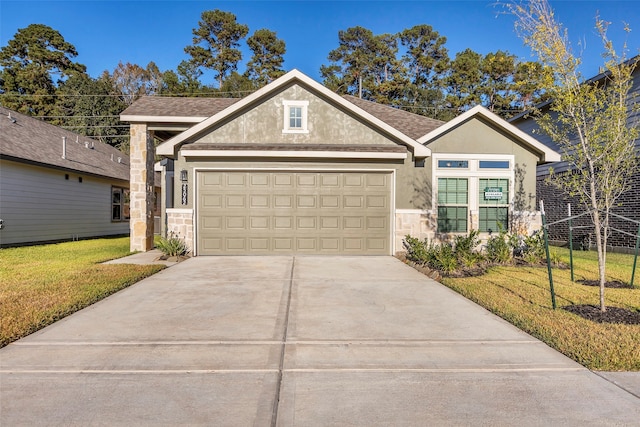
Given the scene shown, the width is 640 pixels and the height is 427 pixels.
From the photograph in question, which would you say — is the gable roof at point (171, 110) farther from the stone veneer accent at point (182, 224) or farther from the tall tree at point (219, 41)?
the tall tree at point (219, 41)

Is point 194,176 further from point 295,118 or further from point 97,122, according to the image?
point 97,122

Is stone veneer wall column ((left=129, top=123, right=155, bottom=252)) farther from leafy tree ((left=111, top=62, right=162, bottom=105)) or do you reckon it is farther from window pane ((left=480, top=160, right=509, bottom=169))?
leafy tree ((left=111, top=62, right=162, bottom=105))

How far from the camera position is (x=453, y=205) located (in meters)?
11.9

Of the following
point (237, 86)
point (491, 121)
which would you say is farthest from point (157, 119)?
point (237, 86)

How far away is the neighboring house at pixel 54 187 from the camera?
13.2 m

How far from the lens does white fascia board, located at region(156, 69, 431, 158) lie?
433 inches

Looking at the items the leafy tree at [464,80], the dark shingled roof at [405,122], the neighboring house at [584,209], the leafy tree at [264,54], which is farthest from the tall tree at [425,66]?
the dark shingled roof at [405,122]

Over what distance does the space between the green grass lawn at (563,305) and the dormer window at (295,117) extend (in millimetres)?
6317

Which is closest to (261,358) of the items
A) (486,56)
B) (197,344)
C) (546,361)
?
(197,344)

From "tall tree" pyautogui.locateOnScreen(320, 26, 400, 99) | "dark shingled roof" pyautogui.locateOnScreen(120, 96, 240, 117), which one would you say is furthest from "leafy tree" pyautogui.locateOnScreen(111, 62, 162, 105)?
"dark shingled roof" pyautogui.locateOnScreen(120, 96, 240, 117)

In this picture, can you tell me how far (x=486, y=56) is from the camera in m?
40.7

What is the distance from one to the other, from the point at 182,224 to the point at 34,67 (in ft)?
155

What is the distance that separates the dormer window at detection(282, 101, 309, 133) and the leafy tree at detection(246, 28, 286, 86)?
1317 inches

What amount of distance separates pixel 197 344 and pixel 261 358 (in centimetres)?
88
